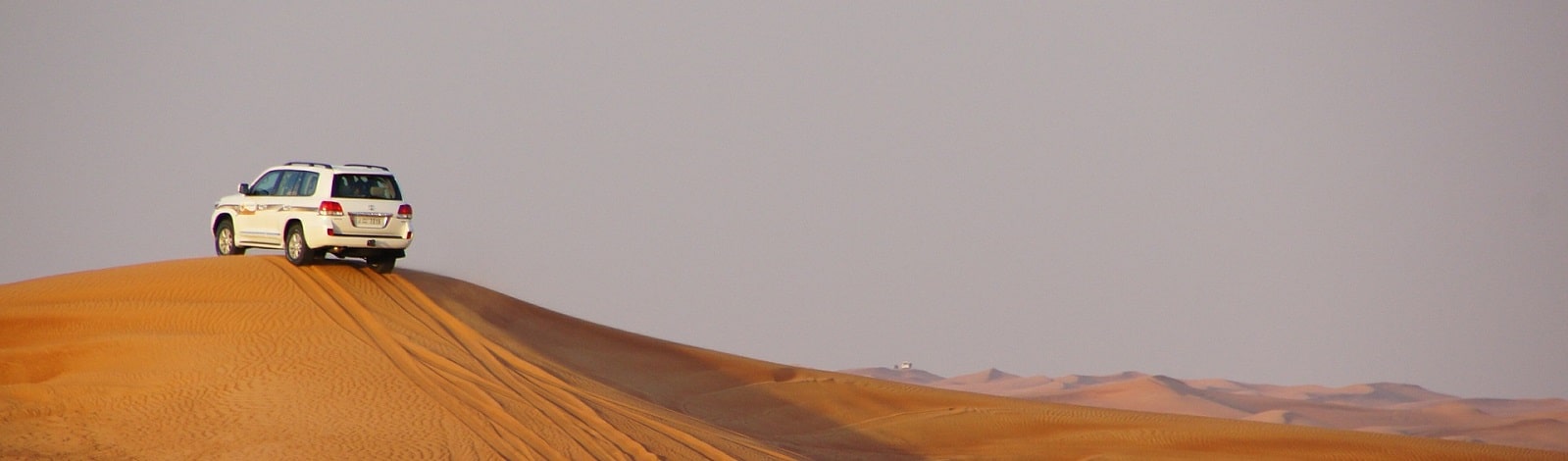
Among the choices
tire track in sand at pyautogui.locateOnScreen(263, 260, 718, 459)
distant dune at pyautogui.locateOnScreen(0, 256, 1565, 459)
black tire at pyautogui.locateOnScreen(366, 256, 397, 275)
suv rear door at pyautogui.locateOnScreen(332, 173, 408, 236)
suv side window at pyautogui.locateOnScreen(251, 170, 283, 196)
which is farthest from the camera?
black tire at pyautogui.locateOnScreen(366, 256, 397, 275)

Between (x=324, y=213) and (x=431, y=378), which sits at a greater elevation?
(x=324, y=213)

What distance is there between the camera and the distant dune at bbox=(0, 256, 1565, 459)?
56.5ft

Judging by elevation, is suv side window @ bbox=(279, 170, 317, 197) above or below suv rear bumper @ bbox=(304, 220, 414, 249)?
above

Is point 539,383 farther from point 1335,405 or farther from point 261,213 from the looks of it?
point 1335,405

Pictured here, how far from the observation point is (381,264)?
953 inches

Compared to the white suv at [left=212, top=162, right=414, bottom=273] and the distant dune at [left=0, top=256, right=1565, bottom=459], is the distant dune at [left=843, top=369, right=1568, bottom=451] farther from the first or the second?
the white suv at [left=212, top=162, right=414, bottom=273]

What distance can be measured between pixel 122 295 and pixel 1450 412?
205 feet

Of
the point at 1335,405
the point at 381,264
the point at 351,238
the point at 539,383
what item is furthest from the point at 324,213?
the point at 1335,405

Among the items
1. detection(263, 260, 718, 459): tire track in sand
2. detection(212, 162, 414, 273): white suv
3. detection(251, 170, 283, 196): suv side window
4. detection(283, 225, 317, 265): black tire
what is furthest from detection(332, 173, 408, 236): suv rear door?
detection(251, 170, 283, 196): suv side window

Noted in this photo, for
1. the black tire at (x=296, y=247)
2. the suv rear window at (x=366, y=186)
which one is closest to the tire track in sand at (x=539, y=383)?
the black tire at (x=296, y=247)

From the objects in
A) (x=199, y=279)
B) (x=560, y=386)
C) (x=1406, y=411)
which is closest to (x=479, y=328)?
(x=560, y=386)

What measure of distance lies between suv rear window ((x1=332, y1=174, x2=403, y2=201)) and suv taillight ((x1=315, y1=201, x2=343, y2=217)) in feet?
0.96

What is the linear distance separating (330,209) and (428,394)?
4650mm

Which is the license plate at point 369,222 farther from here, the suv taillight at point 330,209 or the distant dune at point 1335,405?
the distant dune at point 1335,405
